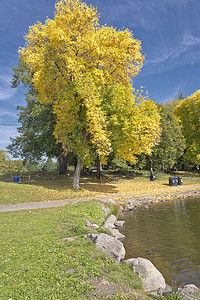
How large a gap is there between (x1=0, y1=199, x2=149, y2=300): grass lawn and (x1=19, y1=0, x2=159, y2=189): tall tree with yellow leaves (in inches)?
479

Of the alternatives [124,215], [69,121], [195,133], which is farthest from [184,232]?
[195,133]

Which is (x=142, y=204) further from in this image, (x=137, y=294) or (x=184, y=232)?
(x=137, y=294)

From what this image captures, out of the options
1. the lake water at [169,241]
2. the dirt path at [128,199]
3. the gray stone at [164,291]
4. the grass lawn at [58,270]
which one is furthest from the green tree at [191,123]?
the gray stone at [164,291]

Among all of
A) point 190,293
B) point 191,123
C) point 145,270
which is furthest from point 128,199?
point 191,123

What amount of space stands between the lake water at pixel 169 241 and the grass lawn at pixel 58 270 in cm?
180

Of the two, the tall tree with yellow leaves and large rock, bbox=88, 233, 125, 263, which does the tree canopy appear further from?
large rock, bbox=88, 233, 125, 263

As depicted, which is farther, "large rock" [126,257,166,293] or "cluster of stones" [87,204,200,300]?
"large rock" [126,257,166,293]

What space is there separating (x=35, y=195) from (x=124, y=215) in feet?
26.9

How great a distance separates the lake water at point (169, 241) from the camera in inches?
244

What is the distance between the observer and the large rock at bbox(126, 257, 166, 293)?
193 inches

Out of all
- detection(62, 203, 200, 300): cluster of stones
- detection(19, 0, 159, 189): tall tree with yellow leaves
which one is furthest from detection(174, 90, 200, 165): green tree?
detection(62, 203, 200, 300): cluster of stones

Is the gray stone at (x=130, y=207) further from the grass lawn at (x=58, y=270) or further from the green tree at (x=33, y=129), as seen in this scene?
the green tree at (x=33, y=129)

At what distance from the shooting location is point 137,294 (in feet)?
14.1

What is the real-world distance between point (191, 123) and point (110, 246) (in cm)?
4311
